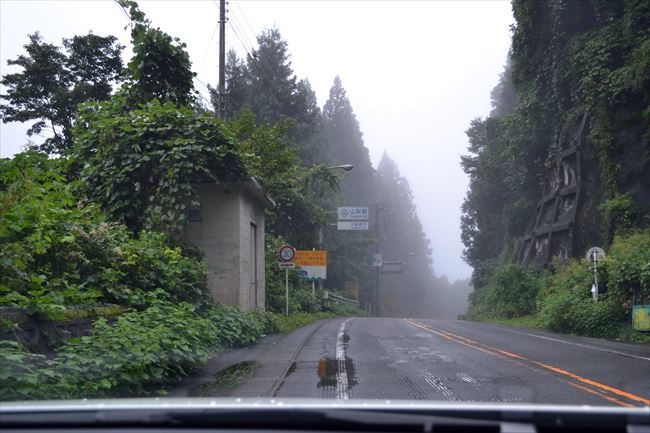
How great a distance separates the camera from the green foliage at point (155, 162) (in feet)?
55.3

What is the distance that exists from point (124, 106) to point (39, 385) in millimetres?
14087

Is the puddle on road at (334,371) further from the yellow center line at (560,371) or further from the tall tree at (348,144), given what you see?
the tall tree at (348,144)

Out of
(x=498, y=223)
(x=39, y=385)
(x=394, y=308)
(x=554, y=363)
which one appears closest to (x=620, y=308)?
(x=554, y=363)

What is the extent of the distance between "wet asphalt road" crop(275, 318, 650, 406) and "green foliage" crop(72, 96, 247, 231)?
189 inches

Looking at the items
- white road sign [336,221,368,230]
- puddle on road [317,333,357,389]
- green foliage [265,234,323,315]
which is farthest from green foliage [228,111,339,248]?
puddle on road [317,333,357,389]

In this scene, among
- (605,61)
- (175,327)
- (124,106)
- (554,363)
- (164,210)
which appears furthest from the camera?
(605,61)

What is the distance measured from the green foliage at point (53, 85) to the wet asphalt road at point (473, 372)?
686 inches

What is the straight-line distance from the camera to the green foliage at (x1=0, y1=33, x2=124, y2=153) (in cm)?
2825

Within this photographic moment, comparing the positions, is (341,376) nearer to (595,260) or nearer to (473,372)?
(473,372)

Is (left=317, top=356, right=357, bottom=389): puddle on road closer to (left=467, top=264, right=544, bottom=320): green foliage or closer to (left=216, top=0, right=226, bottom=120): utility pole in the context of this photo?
(left=216, top=0, right=226, bottom=120): utility pole

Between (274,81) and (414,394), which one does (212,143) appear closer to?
(414,394)

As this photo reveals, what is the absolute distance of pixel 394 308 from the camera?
95562 mm

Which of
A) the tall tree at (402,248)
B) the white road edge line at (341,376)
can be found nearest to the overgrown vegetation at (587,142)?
the white road edge line at (341,376)

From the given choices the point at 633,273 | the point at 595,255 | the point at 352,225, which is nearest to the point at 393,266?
the point at 352,225
